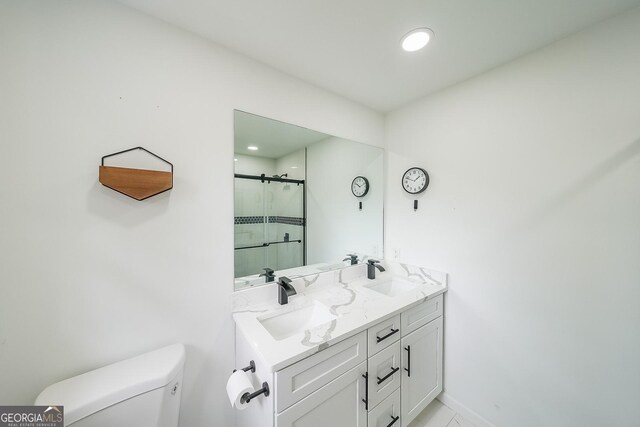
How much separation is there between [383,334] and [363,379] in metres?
0.25

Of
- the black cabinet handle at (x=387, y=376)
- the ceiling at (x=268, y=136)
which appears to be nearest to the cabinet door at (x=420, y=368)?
the black cabinet handle at (x=387, y=376)

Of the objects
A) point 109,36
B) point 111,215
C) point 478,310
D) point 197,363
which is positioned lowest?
point 197,363

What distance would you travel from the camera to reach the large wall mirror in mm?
1365

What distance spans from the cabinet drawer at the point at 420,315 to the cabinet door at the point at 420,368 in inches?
1.5

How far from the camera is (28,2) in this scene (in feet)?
2.73

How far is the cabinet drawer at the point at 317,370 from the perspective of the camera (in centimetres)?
84

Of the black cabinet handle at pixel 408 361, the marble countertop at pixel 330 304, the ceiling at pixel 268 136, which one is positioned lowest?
the black cabinet handle at pixel 408 361

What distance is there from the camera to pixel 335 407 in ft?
3.29

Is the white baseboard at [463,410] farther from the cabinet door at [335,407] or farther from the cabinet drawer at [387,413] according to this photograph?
the cabinet door at [335,407]

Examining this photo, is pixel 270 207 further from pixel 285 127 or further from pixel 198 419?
pixel 198 419

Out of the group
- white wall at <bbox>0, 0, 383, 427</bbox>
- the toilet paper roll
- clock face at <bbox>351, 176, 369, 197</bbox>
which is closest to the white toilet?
white wall at <bbox>0, 0, 383, 427</bbox>

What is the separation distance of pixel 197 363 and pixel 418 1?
7.20 ft

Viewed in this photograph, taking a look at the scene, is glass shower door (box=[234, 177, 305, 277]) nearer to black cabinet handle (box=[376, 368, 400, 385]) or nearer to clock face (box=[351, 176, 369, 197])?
clock face (box=[351, 176, 369, 197])

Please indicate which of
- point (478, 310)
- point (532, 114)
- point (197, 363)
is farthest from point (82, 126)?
point (478, 310)
